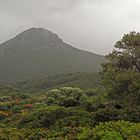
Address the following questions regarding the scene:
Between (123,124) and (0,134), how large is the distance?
8.56 meters

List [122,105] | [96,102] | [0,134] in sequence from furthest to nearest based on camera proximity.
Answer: [96,102]
[122,105]
[0,134]

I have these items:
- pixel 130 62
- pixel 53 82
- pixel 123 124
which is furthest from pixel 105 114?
pixel 53 82

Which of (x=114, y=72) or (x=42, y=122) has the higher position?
(x=114, y=72)

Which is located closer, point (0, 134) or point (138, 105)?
point (0, 134)

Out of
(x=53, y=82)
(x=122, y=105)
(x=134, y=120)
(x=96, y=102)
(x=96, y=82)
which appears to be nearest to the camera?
(x=134, y=120)

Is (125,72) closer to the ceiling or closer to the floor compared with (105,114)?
closer to the ceiling

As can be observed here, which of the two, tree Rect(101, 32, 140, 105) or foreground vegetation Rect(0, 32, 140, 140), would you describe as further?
tree Rect(101, 32, 140, 105)

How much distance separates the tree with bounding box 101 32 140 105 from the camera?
35097 millimetres

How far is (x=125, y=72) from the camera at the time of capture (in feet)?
120

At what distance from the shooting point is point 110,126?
2641 centimetres

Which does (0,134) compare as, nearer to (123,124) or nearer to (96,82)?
(123,124)

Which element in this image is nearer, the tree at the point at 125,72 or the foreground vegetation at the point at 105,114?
the foreground vegetation at the point at 105,114

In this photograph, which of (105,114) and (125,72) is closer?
(105,114)

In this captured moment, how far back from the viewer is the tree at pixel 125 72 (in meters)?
35.1
